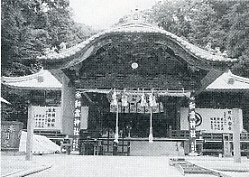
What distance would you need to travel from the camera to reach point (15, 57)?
24078 millimetres

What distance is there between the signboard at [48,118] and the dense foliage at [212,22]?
9417 millimetres

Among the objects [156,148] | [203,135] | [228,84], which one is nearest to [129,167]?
[156,148]

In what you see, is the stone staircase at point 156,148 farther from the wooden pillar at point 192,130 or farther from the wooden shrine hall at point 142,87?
the wooden pillar at point 192,130

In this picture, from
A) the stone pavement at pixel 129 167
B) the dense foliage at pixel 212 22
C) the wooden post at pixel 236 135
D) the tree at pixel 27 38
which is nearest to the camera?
the stone pavement at pixel 129 167

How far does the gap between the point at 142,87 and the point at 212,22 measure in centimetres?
1709

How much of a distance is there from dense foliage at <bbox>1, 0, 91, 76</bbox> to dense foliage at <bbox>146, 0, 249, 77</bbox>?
10.6 metres

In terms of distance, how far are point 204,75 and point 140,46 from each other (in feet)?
8.96

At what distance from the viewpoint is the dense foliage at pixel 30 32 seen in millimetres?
20547

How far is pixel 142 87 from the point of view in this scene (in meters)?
12.9

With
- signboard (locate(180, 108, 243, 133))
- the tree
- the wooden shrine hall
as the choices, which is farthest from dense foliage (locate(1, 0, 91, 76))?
signboard (locate(180, 108, 243, 133))

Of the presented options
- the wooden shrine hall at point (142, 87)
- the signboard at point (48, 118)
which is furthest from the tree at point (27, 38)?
the wooden shrine hall at point (142, 87)

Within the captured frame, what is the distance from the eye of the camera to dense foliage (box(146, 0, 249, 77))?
22750 mm

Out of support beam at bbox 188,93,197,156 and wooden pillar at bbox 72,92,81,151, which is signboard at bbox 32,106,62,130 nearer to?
wooden pillar at bbox 72,92,81,151

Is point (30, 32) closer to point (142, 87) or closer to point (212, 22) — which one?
point (142, 87)
